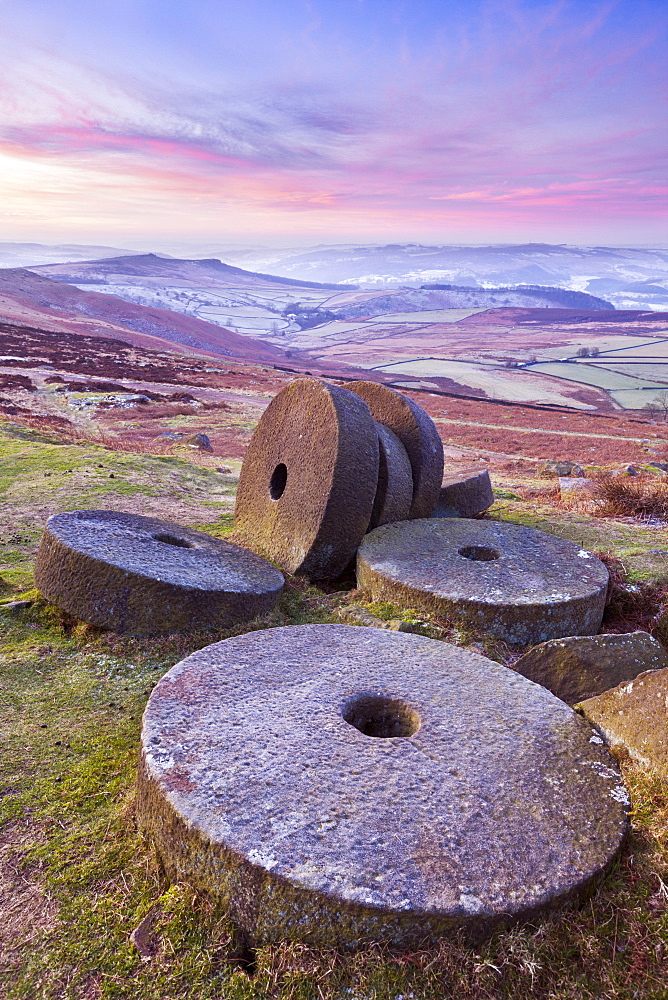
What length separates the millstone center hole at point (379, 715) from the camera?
3986 mm

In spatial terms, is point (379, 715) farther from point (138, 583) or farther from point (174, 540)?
point (174, 540)

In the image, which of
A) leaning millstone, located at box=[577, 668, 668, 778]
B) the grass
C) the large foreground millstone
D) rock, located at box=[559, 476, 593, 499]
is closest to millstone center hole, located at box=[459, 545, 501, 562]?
the large foreground millstone

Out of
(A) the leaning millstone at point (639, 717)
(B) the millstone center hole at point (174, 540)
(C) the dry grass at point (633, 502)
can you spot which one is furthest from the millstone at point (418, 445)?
(A) the leaning millstone at point (639, 717)

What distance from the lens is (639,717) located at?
3660 mm

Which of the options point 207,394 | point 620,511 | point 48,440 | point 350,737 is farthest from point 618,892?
point 207,394

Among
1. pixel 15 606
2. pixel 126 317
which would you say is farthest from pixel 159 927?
pixel 126 317

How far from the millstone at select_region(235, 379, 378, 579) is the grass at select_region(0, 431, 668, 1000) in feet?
10.1

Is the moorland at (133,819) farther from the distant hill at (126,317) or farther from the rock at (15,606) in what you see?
the distant hill at (126,317)

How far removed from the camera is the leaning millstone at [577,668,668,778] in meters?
3.46

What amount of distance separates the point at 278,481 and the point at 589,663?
187 inches

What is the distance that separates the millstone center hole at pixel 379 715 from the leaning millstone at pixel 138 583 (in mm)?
2039

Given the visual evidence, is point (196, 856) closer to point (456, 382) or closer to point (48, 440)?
point (48, 440)

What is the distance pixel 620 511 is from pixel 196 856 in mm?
9927

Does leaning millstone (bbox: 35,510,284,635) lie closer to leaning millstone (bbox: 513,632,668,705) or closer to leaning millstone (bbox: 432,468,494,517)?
leaning millstone (bbox: 513,632,668,705)
